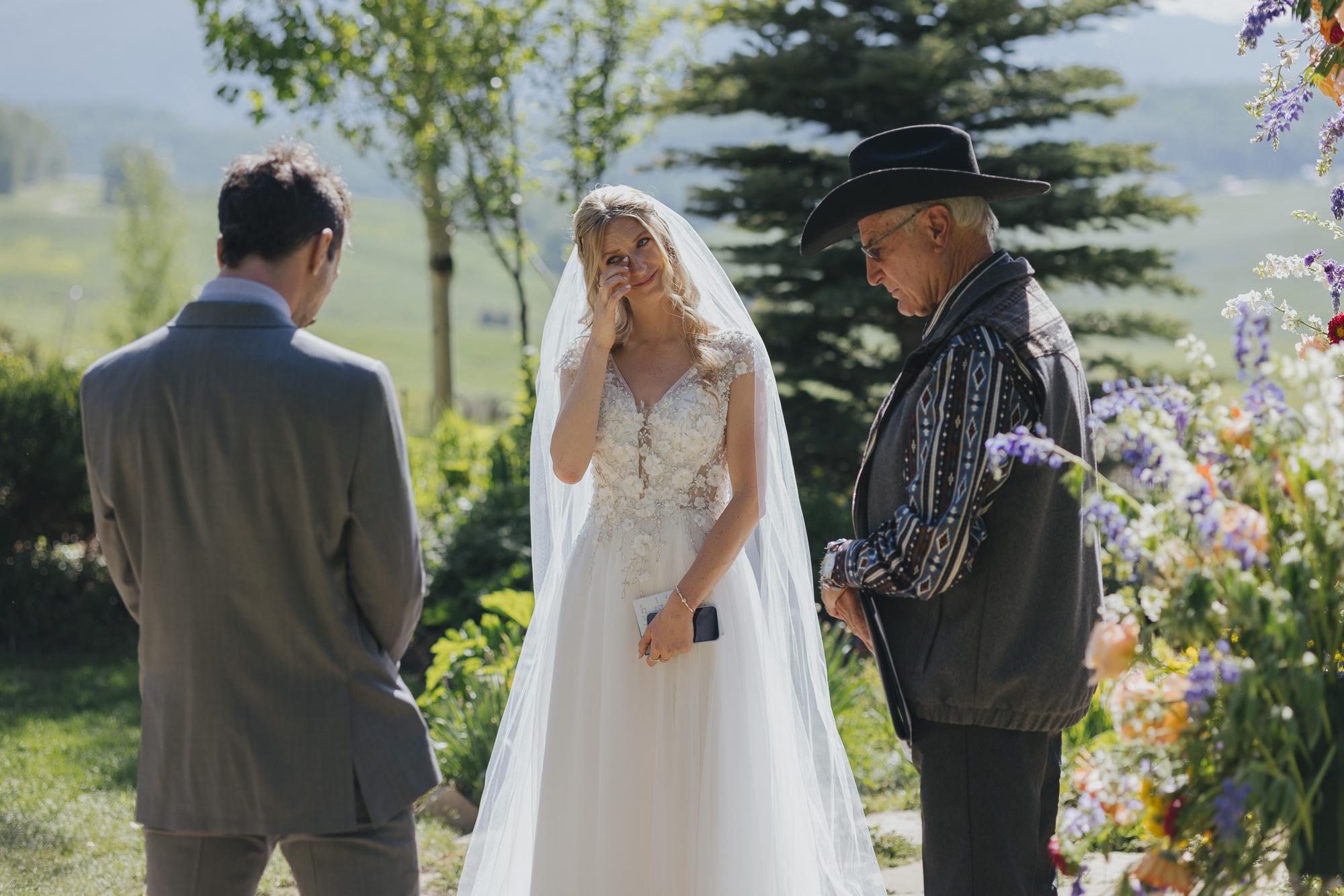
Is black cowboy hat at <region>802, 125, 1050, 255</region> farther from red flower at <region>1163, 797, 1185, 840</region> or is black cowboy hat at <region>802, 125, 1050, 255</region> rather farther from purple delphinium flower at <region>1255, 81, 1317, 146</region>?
red flower at <region>1163, 797, 1185, 840</region>

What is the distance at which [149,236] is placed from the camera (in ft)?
189

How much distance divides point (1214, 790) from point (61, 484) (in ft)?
24.8

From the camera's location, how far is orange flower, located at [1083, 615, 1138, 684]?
5.39 ft

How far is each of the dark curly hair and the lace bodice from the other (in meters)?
1.18

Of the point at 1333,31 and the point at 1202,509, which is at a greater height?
the point at 1333,31

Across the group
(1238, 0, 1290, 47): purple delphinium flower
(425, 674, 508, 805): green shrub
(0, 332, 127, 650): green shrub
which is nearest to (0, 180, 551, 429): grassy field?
(0, 332, 127, 650): green shrub

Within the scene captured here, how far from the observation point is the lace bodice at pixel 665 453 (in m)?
3.17

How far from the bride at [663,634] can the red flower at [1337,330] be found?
4.54 ft

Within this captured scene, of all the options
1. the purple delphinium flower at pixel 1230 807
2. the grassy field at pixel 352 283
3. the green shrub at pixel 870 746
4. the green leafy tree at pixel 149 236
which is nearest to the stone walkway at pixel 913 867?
the green shrub at pixel 870 746

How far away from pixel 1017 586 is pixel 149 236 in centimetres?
6189

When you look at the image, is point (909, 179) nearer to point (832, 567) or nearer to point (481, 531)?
point (832, 567)

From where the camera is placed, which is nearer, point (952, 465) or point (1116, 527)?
point (1116, 527)

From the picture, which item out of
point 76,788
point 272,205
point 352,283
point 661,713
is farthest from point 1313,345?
point 352,283

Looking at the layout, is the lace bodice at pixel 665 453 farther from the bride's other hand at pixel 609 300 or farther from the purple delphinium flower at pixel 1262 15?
the purple delphinium flower at pixel 1262 15
